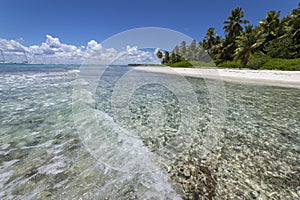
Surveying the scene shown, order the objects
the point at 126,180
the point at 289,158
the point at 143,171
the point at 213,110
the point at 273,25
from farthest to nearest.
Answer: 1. the point at 273,25
2. the point at 213,110
3. the point at 289,158
4. the point at 143,171
5. the point at 126,180

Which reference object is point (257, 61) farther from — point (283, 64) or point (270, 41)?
point (270, 41)

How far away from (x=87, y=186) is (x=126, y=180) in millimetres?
528

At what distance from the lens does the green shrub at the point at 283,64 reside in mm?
17722

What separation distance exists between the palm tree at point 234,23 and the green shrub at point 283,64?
1274 cm

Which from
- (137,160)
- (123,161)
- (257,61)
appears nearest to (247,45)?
(257,61)

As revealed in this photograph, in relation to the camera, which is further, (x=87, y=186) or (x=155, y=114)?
(x=155, y=114)

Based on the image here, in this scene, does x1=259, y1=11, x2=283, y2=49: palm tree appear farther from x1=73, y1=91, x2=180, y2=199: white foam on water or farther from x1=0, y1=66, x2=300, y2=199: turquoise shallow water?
x1=73, y1=91, x2=180, y2=199: white foam on water

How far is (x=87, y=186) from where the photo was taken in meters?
1.84

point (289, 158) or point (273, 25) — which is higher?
point (273, 25)

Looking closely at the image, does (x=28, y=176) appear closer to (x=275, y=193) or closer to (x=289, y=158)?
(x=275, y=193)

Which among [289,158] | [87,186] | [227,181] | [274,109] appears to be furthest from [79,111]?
[274,109]

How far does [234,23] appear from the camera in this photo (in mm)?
30906

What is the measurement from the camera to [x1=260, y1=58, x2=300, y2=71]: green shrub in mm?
17722

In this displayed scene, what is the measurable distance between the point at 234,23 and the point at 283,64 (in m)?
17.3
